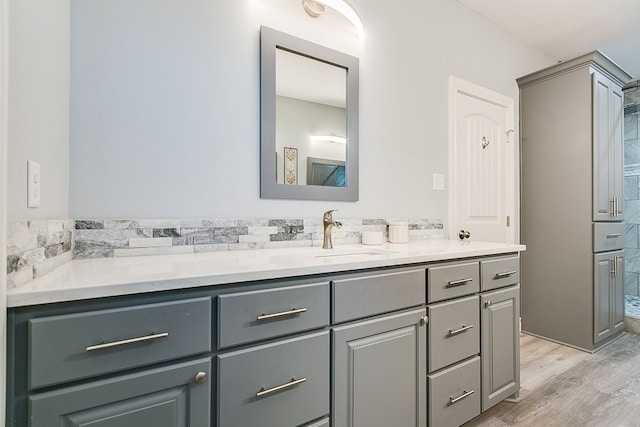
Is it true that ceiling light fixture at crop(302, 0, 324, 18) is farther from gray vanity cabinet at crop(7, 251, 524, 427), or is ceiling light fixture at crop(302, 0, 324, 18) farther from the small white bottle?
gray vanity cabinet at crop(7, 251, 524, 427)

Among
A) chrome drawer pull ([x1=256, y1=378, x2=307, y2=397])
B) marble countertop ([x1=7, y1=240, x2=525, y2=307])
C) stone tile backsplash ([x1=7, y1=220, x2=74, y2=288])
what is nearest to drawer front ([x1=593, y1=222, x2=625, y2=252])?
marble countertop ([x1=7, y1=240, x2=525, y2=307])

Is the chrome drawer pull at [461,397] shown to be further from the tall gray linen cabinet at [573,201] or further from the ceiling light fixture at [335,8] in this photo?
the ceiling light fixture at [335,8]

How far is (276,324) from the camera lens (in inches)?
36.5

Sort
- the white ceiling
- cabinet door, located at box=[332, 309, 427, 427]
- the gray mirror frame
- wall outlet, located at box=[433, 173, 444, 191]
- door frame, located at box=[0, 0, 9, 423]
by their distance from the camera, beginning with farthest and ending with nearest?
the white ceiling, wall outlet, located at box=[433, 173, 444, 191], the gray mirror frame, cabinet door, located at box=[332, 309, 427, 427], door frame, located at box=[0, 0, 9, 423]

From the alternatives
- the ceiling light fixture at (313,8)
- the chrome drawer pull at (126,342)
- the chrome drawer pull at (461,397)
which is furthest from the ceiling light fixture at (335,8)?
the chrome drawer pull at (461,397)

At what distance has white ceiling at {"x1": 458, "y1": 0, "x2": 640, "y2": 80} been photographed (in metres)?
2.35

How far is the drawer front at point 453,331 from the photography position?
1323 mm

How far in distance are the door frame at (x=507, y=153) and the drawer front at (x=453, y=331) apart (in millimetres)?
875

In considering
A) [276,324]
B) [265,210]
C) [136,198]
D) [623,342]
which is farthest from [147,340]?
[623,342]

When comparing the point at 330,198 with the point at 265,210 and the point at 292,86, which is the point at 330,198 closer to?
the point at 265,210

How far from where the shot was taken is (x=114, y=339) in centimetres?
71

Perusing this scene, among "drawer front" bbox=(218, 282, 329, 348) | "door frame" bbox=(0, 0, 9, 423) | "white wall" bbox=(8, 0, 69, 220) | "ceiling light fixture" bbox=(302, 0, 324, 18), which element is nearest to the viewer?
"door frame" bbox=(0, 0, 9, 423)

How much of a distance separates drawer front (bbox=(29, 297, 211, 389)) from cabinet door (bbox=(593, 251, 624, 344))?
9.58ft

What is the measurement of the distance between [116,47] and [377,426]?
178cm
